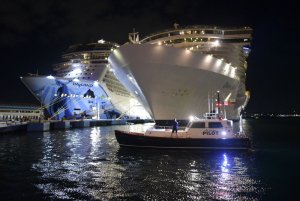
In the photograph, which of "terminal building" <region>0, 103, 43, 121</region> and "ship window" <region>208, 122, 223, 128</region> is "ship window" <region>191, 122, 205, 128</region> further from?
"terminal building" <region>0, 103, 43, 121</region>

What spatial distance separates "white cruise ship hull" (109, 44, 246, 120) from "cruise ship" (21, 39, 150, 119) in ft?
108

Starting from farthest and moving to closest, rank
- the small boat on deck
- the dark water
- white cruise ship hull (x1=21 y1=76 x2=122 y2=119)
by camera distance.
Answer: white cruise ship hull (x1=21 y1=76 x2=122 y2=119) < the small boat on deck < the dark water

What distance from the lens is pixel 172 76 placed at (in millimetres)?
33844

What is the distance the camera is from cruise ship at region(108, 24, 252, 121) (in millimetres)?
33094

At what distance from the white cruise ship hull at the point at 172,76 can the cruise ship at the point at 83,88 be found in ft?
108

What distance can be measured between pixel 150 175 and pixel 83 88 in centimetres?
5831

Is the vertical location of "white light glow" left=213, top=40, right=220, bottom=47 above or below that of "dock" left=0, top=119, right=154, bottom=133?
above

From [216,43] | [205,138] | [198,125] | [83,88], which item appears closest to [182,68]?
[216,43]

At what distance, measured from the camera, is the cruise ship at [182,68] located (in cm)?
3309

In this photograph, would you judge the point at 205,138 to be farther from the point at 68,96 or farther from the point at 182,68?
the point at 68,96

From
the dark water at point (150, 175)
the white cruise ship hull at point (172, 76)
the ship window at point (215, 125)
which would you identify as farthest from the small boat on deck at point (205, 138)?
the white cruise ship hull at point (172, 76)

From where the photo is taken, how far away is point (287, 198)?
1068cm

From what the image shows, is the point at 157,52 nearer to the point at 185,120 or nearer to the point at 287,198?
the point at 185,120

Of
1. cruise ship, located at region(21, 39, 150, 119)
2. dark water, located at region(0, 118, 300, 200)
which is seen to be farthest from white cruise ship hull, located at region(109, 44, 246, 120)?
cruise ship, located at region(21, 39, 150, 119)
